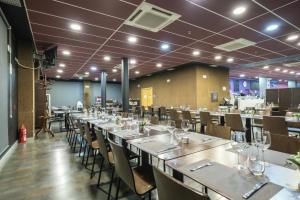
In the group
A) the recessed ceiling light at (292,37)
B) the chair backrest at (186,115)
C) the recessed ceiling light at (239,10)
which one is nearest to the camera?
the recessed ceiling light at (239,10)

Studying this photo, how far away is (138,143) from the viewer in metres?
2.14

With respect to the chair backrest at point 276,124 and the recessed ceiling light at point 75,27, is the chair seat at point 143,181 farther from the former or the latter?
the recessed ceiling light at point 75,27

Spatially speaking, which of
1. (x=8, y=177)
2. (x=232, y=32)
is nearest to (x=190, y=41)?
(x=232, y=32)

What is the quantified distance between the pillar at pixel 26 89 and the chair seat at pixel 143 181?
17.1ft

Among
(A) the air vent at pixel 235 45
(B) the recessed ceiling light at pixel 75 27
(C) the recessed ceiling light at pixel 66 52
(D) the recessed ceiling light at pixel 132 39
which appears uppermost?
(C) the recessed ceiling light at pixel 66 52

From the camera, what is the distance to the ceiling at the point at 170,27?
11.5 ft

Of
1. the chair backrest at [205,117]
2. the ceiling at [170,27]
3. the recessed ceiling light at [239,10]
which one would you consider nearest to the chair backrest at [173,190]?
the ceiling at [170,27]

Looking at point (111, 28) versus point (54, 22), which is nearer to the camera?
point (54, 22)

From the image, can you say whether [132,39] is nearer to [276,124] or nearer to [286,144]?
[276,124]

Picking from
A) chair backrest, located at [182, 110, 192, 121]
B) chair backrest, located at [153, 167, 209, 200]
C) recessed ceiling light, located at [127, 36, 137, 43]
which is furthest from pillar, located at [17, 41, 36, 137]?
chair backrest, located at [153, 167, 209, 200]

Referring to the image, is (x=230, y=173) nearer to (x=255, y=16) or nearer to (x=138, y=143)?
(x=138, y=143)

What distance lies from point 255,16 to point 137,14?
2.55 metres

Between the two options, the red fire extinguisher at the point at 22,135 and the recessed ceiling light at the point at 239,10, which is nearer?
the recessed ceiling light at the point at 239,10

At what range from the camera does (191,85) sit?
980 cm
